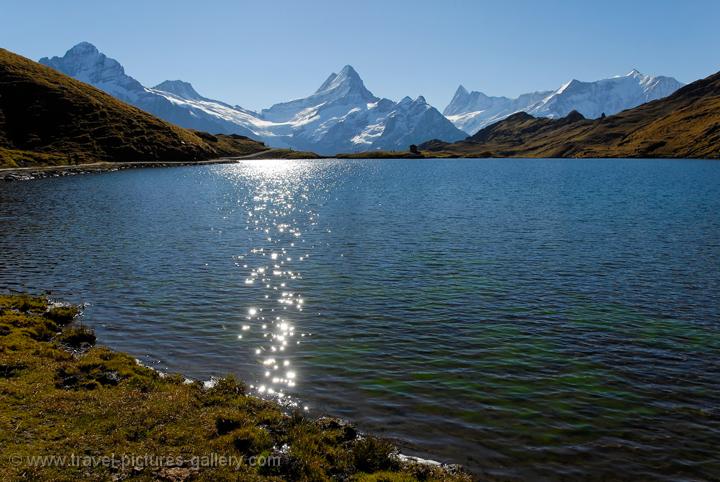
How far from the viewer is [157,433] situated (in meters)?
16.6

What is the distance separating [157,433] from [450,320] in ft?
64.8

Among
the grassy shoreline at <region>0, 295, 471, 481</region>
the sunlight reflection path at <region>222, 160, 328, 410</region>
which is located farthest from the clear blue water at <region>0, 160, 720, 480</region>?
the grassy shoreline at <region>0, 295, 471, 481</region>

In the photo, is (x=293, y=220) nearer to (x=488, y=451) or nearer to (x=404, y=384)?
(x=404, y=384)

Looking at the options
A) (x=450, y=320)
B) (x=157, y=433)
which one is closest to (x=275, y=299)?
(x=450, y=320)

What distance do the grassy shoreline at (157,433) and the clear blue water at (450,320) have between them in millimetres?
2062

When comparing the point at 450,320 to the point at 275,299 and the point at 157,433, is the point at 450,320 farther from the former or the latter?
the point at 157,433

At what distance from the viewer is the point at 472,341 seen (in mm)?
28188

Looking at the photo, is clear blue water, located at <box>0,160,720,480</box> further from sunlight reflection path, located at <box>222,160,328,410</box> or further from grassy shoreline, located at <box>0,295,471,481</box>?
grassy shoreline, located at <box>0,295,471,481</box>

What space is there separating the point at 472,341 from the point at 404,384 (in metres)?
6.91

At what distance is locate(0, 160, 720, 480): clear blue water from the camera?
19219mm

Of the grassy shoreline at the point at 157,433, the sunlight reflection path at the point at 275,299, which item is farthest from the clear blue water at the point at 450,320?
the grassy shoreline at the point at 157,433

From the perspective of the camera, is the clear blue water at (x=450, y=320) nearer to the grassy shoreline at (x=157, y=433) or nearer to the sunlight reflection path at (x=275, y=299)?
the sunlight reflection path at (x=275, y=299)

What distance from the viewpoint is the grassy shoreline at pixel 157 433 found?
48.0 ft

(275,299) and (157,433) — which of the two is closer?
(157,433)
